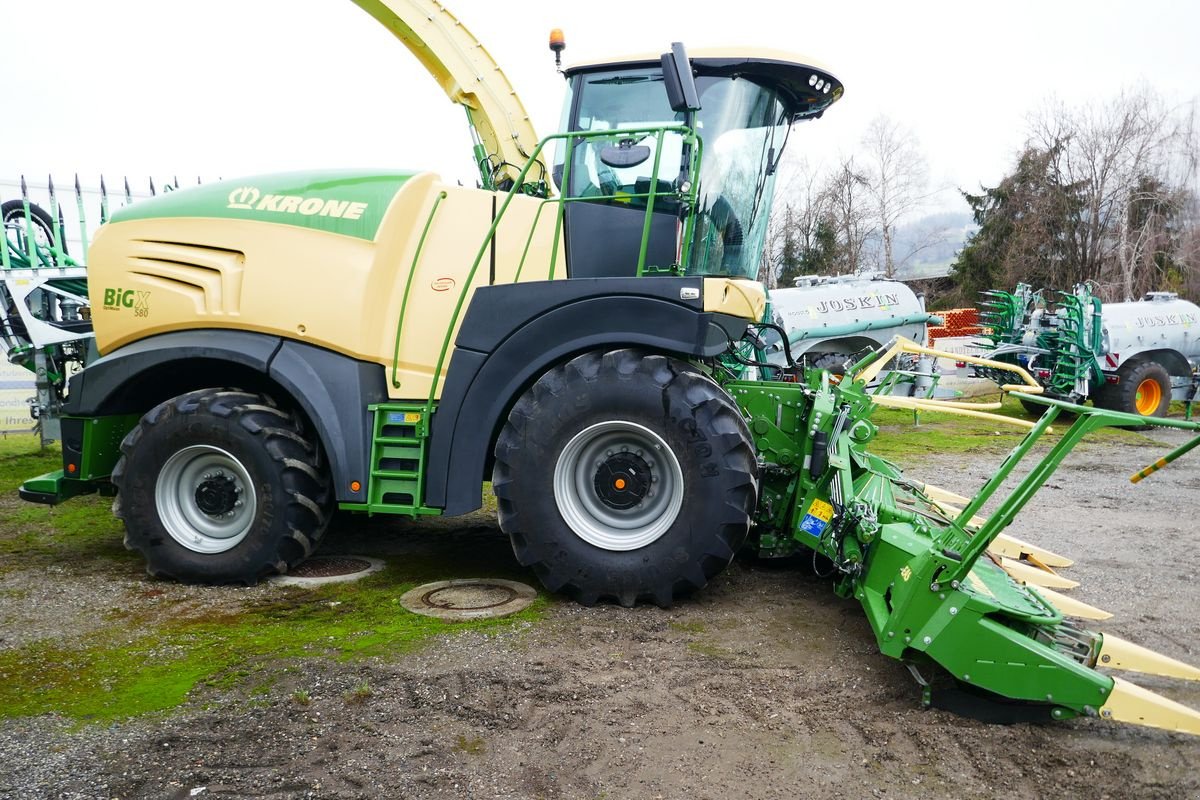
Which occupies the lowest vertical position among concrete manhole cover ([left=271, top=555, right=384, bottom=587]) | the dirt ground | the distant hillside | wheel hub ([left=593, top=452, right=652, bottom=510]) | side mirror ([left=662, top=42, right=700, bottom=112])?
concrete manhole cover ([left=271, top=555, right=384, bottom=587])

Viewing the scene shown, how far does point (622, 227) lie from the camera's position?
482 centimetres

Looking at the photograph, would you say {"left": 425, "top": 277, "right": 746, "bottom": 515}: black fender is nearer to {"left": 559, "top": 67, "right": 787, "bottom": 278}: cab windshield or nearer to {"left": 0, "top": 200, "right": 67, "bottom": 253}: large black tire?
{"left": 559, "top": 67, "right": 787, "bottom": 278}: cab windshield

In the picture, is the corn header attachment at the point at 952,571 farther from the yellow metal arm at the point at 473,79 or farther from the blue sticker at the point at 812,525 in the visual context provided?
the yellow metal arm at the point at 473,79

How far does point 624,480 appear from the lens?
14.6 ft

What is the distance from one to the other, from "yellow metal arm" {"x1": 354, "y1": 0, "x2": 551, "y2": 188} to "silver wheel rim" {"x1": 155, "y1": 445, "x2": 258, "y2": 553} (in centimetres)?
296

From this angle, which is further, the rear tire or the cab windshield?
the rear tire

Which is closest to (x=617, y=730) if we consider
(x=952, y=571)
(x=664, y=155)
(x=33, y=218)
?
(x=952, y=571)

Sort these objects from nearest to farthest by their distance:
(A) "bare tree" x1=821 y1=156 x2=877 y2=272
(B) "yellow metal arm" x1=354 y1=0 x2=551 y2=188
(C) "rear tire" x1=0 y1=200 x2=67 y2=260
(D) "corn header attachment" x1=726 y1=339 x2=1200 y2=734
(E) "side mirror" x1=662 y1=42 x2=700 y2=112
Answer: (D) "corn header attachment" x1=726 y1=339 x2=1200 y2=734 < (E) "side mirror" x1=662 y1=42 x2=700 y2=112 < (B) "yellow metal arm" x1=354 y1=0 x2=551 y2=188 < (C) "rear tire" x1=0 y1=200 x2=67 y2=260 < (A) "bare tree" x1=821 y1=156 x2=877 y2=272

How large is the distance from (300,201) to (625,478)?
8.23 ft

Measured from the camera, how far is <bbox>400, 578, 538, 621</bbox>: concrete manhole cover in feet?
14.7

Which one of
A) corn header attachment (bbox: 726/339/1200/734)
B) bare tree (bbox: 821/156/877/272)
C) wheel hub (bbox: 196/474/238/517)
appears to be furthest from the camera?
bare tree (bbox: 821/156/877/272)

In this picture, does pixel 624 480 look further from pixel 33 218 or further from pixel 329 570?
pixel 33 218

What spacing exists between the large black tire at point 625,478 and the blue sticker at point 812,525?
335 millimetres

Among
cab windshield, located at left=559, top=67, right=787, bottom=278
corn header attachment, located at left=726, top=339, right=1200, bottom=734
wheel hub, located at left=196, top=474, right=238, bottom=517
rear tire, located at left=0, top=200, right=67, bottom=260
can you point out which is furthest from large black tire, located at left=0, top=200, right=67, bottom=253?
corn header attachment, located at left=726, top=339, right=1200, bottom=734
